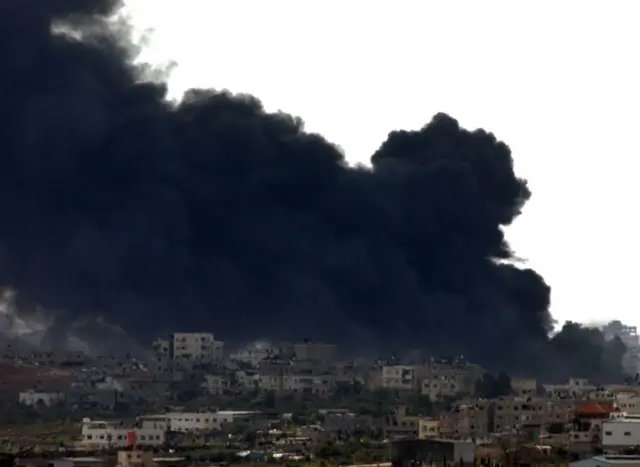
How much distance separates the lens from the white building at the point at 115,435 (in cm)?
6462

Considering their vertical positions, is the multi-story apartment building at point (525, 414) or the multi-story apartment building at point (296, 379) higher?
the multi-story apartment building at point (296, 379)

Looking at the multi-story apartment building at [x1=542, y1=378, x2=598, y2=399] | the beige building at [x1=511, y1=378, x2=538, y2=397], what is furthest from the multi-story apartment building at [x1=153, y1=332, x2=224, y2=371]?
the multi-story apartment building at [x1=542, y1=378, x2=598, y2=399]

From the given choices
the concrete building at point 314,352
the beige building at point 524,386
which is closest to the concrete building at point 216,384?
the concrete building at point 314,352

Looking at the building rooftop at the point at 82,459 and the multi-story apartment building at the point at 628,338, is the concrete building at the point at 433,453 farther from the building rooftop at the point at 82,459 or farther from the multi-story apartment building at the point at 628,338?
the multi-story apartment building at the point at 628,338

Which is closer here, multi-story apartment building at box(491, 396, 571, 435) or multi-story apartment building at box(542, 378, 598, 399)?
multi-story apartment building at box(491, 396, 571, 435)

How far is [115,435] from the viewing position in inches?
2589

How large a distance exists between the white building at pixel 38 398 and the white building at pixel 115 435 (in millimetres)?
9902

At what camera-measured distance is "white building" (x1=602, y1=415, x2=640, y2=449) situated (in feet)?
181

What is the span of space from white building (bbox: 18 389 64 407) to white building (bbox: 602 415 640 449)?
25435 mm

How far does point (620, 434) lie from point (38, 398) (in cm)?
2666

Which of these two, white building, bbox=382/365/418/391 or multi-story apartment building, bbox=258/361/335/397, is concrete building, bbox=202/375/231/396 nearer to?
multi-story apartment building, bbox=258/361/335/397

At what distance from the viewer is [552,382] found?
287 ft

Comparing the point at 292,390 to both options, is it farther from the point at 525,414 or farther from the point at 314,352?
the point at 525,414

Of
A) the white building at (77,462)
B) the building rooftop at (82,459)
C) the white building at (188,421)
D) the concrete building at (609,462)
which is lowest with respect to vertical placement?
the concrete building at (609,462)
